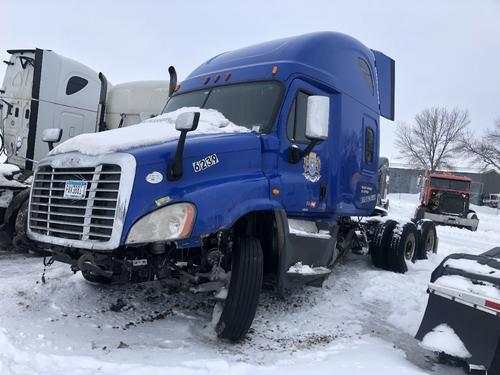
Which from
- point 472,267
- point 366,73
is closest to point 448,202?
point 366,73

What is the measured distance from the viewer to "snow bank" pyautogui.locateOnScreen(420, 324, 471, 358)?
3.57 m

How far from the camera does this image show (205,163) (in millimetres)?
4074

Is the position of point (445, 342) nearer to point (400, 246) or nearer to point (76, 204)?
point (76, 204)

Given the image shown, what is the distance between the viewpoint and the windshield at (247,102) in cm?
492

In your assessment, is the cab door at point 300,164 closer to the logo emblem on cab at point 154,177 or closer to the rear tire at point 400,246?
the logo emblem on cab at point 154,177

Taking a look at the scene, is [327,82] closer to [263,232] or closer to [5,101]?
[263,232]

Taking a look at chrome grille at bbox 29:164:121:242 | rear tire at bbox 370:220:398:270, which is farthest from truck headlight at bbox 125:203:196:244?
rear tire at bbox 370:220:398:270

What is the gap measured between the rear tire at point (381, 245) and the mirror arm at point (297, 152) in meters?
3.49

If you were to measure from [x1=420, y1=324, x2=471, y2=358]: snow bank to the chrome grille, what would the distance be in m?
2.77

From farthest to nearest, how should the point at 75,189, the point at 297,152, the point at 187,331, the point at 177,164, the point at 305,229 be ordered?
the point at 305,229
the point at 297,152
the point at 187,331
the point at 75,189
the point at 177,164

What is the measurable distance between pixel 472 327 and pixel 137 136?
10.6 feet

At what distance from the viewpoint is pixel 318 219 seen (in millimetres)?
5766

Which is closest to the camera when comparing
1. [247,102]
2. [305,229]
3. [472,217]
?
[247,102]

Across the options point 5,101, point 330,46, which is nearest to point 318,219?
point 330,46
